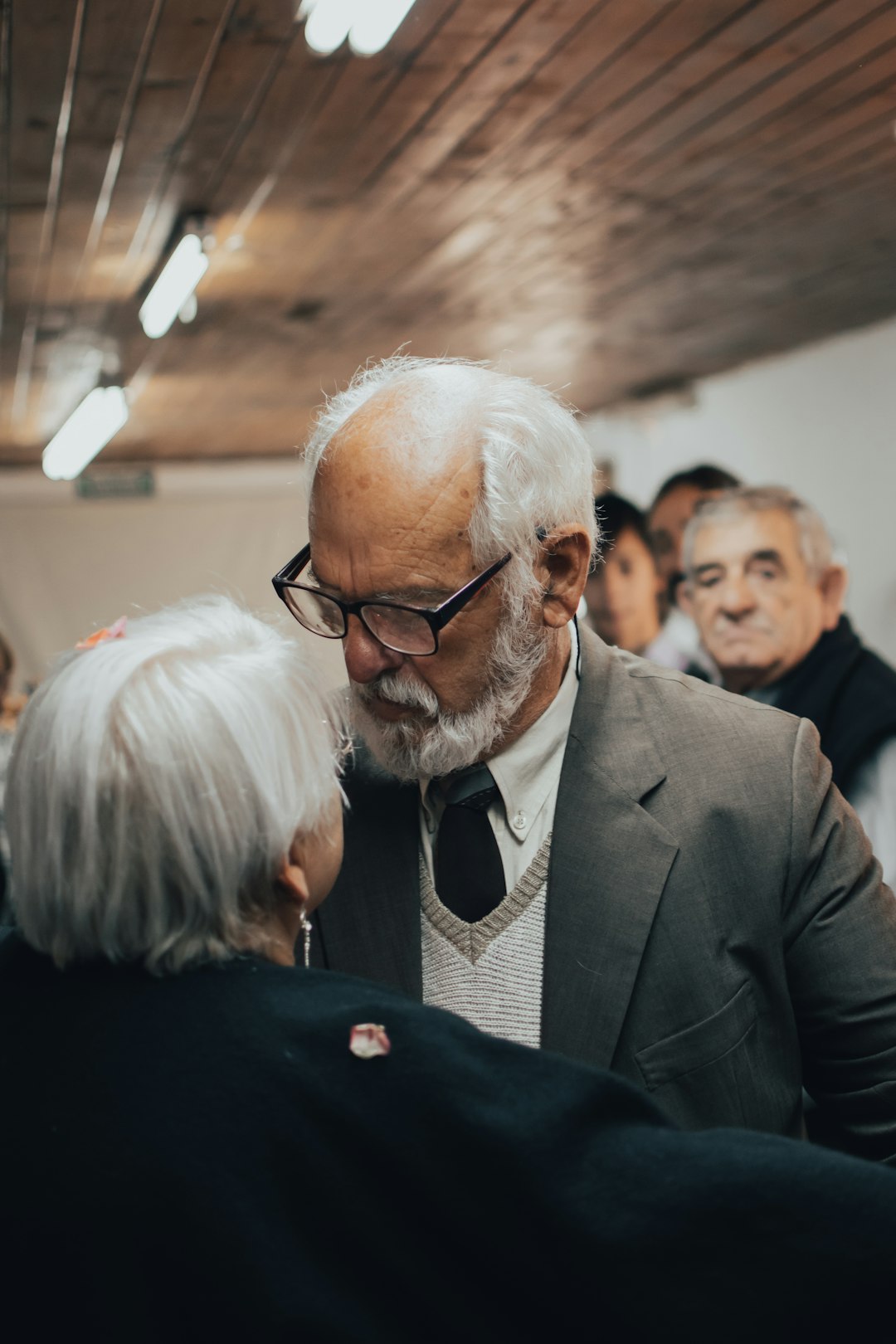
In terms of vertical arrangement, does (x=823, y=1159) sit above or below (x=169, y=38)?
below

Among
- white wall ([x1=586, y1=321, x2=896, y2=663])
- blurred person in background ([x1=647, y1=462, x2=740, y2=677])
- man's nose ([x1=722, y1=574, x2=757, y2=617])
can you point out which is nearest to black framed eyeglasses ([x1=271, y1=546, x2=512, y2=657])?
man's nose ([x1=722, y1=574, x2=757, y2=617])

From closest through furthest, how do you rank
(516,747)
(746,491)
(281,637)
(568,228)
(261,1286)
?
1. (261,1286)
2. (281,637)
3. (516,747)
4. (746,491)
5. (568,228)

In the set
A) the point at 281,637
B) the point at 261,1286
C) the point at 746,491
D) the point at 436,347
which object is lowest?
the point at 261,1286

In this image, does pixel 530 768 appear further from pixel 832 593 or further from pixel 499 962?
pixel 832 593

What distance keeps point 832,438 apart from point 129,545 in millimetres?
4646

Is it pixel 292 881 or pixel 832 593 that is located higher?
pixel 832 593

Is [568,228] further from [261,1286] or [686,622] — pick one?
[261,1286]

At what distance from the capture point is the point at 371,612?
56.5 inches

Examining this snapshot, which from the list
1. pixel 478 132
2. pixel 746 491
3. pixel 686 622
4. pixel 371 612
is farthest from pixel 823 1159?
pixel 686 622

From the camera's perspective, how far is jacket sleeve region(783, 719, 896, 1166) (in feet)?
4.49

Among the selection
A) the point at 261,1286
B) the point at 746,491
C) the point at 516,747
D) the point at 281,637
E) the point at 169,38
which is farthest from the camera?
the point at 746,491

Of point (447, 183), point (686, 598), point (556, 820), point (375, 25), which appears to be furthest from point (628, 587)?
point (556, 820)

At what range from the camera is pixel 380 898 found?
1514 millimetres

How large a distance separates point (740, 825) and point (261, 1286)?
739 mm
